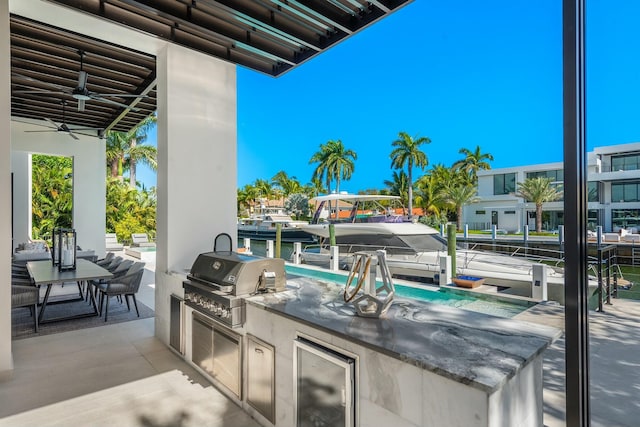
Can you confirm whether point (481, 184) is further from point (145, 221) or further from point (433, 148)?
point (145, 221)

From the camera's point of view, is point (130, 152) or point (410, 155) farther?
point (410, 155)

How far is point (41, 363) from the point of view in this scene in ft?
10.5

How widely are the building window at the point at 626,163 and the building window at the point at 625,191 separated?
0.31ft

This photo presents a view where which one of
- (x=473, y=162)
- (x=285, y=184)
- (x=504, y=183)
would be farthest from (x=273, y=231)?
(x=473, y=162)

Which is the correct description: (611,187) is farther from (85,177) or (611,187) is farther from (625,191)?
(85,177)

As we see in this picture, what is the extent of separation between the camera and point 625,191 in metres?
1.79

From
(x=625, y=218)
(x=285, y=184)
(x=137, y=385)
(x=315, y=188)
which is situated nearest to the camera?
(x=625, y=218)

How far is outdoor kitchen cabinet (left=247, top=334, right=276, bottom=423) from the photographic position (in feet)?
7.00

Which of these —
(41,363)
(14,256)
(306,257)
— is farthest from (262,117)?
(41,363)

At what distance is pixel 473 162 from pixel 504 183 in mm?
7573

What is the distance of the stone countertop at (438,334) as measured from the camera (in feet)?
4.21

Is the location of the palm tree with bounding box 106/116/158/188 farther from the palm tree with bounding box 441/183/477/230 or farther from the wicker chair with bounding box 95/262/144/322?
the palm tree with bounding box 441/183/477/230

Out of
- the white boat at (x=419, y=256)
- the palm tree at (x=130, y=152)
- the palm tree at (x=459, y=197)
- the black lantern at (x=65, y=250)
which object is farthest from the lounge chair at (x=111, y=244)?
the palm tree at (x=459, y=197)

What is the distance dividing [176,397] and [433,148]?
29.9m
